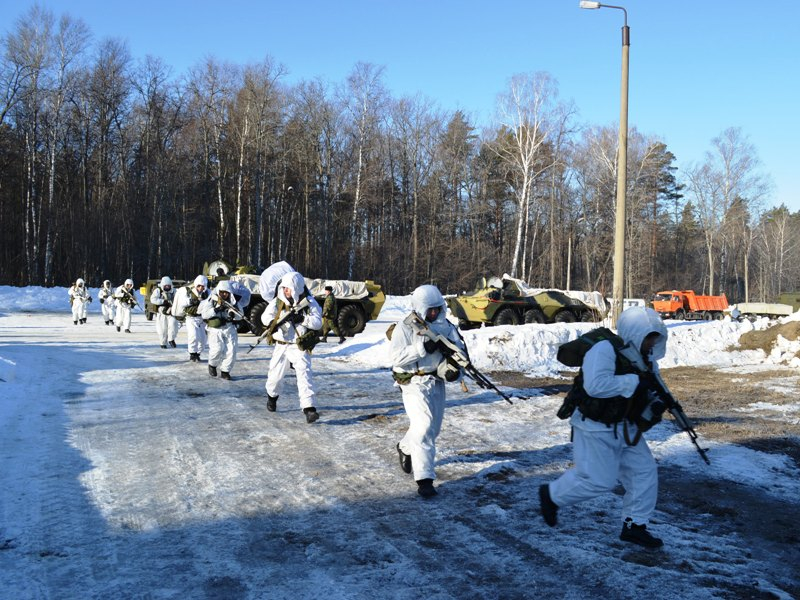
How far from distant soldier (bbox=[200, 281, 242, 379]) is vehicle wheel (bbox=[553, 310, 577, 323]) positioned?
14.1 m

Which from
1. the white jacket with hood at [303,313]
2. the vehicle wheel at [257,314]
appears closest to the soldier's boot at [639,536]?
the white jacket with hood at [303,313]

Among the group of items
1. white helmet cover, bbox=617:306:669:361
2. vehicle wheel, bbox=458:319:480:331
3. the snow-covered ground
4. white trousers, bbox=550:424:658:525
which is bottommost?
the snow-covered ground

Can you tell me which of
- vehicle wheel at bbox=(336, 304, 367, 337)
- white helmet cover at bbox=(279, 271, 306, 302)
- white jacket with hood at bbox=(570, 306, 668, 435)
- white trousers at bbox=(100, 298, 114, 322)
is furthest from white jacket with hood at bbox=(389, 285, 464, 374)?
white trousers at bbox=(100, 298, 114, 322)

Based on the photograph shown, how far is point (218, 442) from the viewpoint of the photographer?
6.79 meters

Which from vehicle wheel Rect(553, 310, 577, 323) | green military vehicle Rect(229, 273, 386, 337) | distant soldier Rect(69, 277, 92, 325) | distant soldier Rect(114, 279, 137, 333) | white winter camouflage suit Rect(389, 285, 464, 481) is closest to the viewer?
white winter camouflage suit Rect(389, 285, 464, 481)

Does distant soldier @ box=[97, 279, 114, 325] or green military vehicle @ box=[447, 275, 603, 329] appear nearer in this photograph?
green military vehicle @ box=[447, 275, 603, 329]

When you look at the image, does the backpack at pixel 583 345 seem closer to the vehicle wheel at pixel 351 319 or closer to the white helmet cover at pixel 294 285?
the white helmet cover at pixel 294 285

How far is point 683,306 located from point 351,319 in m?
23.1

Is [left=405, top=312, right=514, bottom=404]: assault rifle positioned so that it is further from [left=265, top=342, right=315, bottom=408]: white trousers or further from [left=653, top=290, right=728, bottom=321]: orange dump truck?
[left=653, top=290, right=728, bottom=321]: orange dump truck

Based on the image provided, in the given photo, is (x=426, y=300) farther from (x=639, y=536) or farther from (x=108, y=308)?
(x=108, y=308)

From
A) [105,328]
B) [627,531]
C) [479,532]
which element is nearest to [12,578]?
[479,532]

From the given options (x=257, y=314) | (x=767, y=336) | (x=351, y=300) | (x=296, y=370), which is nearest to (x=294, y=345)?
(x=296, y=370)

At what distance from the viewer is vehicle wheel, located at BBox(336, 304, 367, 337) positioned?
21.4m

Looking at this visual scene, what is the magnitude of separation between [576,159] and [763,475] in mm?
45886
